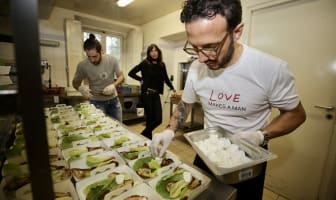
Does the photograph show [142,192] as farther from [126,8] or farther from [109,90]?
[126,8]

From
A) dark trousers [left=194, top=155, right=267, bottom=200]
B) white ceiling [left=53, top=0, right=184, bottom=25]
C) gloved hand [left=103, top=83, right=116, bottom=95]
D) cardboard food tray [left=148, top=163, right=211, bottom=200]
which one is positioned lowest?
dark trousers [left=194, top=155, right=267, bottom=200]

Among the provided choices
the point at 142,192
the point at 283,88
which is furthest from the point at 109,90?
the point at 283,88

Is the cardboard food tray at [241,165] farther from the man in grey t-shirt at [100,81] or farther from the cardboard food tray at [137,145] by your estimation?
the man in grey t-shirt at [100,81]

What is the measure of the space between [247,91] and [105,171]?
708 mm

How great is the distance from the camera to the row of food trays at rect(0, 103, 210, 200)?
57 centimetres

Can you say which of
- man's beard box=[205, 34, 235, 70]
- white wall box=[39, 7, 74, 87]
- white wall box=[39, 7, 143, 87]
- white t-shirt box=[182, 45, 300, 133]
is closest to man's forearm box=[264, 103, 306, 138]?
white t-shirt box=[182, 45, 300, 133]

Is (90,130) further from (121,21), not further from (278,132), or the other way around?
(121,21)

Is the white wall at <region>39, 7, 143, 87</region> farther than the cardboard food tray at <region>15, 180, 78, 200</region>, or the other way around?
the white wall at <region>39, 7, 143, 87</region>

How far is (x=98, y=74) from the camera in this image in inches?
74.2

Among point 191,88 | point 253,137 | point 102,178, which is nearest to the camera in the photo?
point 102,178

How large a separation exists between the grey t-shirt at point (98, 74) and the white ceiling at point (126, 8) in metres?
1.55

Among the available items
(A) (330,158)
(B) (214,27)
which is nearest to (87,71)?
(B) (214,27)

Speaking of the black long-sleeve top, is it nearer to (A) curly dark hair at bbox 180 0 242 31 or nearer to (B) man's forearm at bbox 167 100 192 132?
(B) man's forearm at bbox 167 100 192 132

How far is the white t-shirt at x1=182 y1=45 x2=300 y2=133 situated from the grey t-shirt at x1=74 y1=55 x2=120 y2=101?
1304mm
